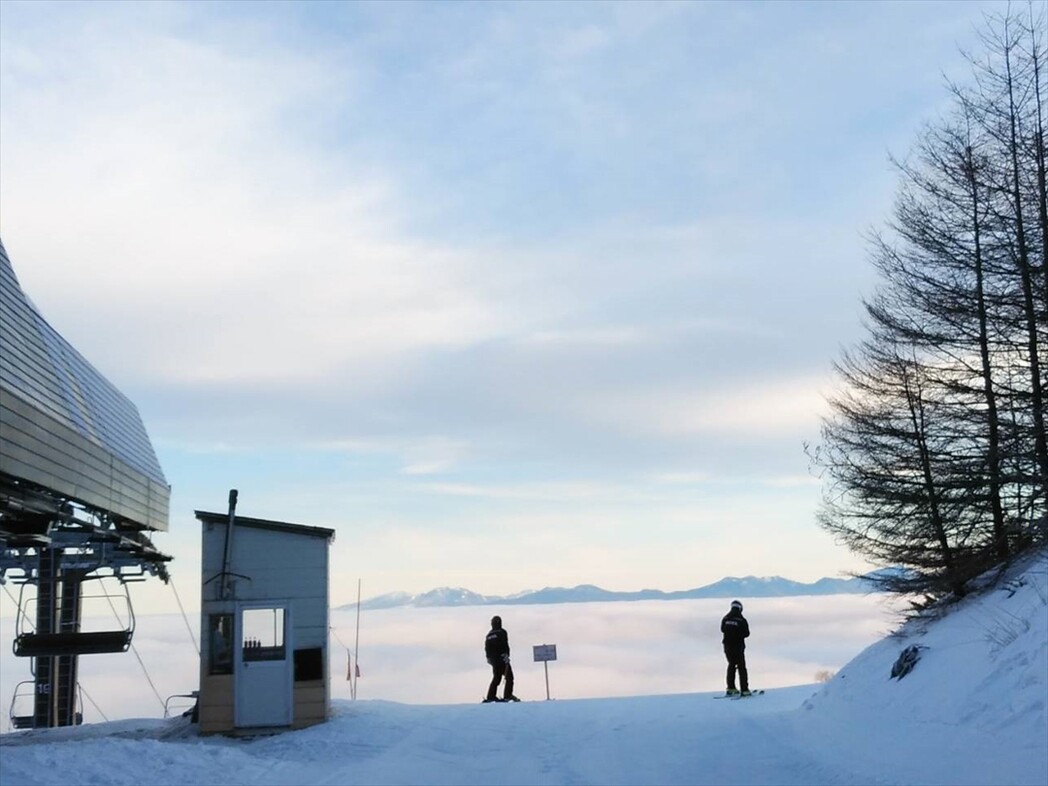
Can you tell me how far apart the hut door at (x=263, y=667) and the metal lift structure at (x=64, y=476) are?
310 cm

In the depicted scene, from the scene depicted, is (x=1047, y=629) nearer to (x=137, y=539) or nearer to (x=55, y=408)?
(x=55, y=408)

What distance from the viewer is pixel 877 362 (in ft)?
74.3

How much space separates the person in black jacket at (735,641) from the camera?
917 inches

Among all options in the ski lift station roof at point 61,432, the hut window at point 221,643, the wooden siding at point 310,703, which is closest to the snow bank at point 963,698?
the wooden siding at point 310,703

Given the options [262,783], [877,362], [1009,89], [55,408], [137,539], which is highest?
[1009,89]

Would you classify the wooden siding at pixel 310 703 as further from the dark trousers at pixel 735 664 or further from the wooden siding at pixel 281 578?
the dark trousers at pixel 735 664

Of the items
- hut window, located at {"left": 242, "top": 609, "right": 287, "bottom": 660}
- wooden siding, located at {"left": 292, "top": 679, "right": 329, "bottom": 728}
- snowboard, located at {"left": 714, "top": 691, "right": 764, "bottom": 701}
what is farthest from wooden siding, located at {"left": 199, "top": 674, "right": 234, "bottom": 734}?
snowboard, located at {"left": 714, "top": 691, "right": 764, "bottom": 701}

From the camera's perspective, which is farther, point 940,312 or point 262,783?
point 940,312

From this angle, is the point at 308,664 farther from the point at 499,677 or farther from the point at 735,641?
the point at 735,641

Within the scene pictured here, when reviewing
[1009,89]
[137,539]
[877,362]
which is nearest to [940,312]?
[877,362]

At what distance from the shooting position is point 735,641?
2330 centimetres

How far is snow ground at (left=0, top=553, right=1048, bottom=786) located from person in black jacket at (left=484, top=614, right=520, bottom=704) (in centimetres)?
424

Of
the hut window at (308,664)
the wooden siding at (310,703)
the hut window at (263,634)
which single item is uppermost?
the hut window at (263,634)

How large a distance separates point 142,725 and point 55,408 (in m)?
7.81
